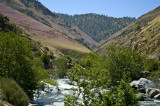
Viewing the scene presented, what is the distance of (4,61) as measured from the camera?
83.5 ft

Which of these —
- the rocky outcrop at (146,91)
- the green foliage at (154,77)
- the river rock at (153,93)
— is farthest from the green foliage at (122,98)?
the green foliage at (154,77)

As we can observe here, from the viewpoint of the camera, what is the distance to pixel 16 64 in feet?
84.1

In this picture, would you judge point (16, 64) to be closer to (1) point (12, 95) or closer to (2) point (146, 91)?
(1) point (12, 95)

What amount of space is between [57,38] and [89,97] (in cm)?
13177

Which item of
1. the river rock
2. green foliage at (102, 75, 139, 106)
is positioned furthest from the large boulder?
green foliage at (102, 75, 139, 106)

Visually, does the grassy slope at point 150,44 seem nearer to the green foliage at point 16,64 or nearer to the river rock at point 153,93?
the river rock at point 153,93

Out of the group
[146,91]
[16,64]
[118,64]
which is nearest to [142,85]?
[146,91]

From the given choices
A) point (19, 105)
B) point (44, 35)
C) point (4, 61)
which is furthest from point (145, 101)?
point (44, 35)

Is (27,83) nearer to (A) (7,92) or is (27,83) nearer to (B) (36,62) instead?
(B) (36,62)

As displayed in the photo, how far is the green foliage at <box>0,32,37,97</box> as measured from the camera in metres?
24.9

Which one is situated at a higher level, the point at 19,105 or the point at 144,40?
the point at 144,40

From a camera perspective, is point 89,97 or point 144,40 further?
point 144,40

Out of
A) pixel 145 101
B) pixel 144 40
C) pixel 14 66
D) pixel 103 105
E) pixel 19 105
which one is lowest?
pixel 145 101

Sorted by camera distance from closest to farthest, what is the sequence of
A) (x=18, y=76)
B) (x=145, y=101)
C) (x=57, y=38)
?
(x=18, y=76), (x=145, y=101), (x=57, y=38)
